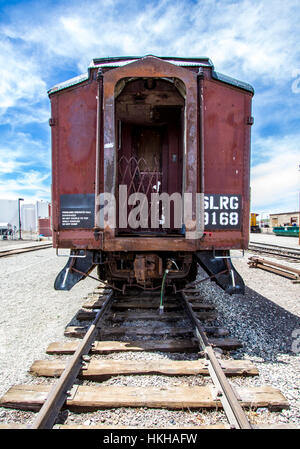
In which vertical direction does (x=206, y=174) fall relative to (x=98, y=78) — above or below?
below

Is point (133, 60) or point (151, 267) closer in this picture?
point (133, 60)

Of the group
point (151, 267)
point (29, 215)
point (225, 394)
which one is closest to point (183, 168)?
point (151, 267)

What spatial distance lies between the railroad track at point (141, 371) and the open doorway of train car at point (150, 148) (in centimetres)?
206

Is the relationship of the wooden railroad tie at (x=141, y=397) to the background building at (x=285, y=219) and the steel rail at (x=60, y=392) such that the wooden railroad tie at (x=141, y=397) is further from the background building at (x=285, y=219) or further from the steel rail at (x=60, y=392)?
the background building at (x=285, y=219)

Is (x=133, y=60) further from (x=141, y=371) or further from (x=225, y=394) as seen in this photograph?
(x=225, y=394)

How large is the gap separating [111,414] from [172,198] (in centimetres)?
432

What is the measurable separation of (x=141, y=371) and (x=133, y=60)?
3.88 meters

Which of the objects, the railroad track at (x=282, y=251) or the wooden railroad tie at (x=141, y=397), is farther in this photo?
the railroad track at (x=282, y=251)

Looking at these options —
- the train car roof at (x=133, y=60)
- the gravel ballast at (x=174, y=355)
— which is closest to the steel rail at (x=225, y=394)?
the gravel ballast at (x=174, y=355)

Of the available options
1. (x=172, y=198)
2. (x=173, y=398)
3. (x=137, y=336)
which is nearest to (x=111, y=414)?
(x=173, y=398)

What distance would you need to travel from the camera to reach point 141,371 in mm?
2578

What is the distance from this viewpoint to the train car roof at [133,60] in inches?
144

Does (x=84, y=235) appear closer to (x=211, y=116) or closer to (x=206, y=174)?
(x=206, y=174)

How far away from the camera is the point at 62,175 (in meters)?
3.77
